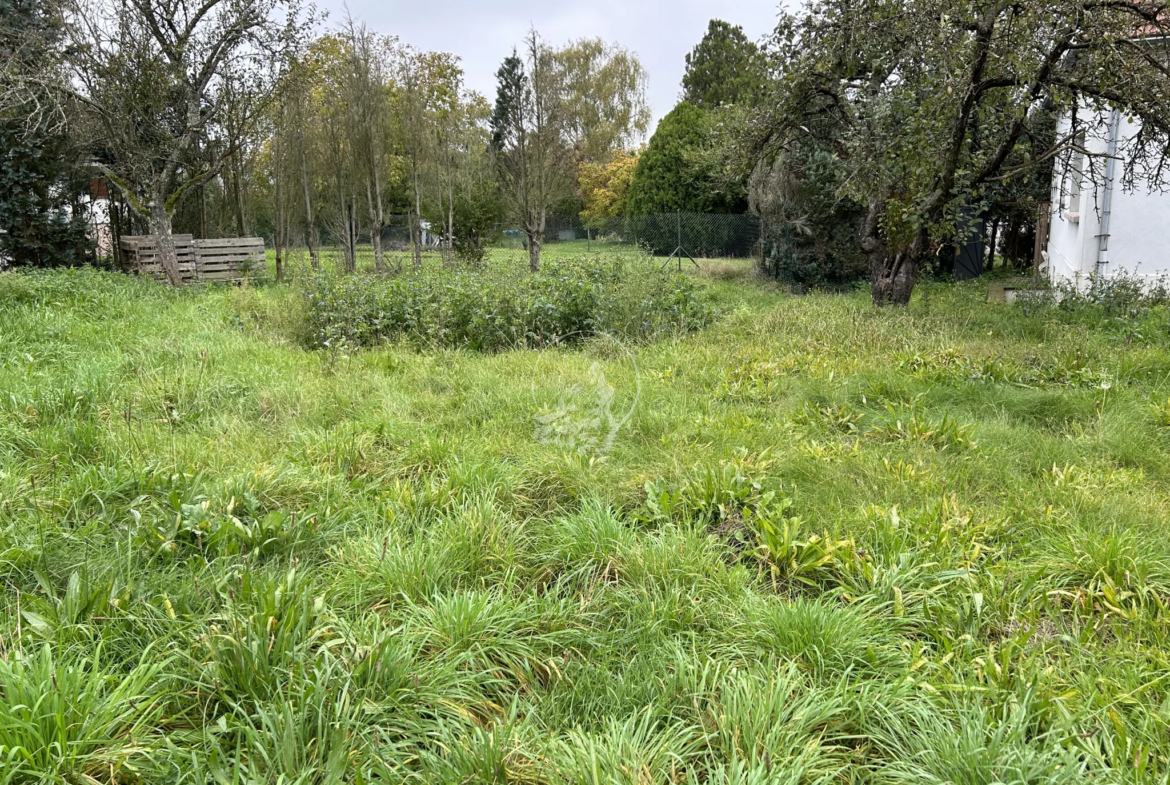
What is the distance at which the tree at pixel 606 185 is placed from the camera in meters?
33.1

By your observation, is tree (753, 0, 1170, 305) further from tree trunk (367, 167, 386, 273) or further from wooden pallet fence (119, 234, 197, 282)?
wooden pallet fence (119, 234, 197, 282)

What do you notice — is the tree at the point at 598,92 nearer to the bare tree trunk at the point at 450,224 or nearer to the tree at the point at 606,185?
the tree at the point at 606,185

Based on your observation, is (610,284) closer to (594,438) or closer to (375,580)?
(594,438)

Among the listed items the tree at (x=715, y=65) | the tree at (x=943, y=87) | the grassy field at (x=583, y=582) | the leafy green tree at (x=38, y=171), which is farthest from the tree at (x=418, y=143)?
the tree at (x=715, y=65)

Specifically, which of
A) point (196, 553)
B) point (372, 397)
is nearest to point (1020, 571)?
point (196, 553)

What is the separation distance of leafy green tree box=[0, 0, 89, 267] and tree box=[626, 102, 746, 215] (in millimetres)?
17631

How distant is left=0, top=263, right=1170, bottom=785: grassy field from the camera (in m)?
1.65

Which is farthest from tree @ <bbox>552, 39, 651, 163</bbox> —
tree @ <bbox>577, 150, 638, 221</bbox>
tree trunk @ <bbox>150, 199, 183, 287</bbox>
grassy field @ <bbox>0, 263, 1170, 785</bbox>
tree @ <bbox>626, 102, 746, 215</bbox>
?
grassy field @ <bbox>0, 263, 1170, 785</bbox>

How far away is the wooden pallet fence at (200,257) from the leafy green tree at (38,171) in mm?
1223

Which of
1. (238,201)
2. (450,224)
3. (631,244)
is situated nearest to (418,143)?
(450,224)

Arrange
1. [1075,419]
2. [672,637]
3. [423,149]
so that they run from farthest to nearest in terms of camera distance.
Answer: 1. [423,149]
2. [1075,419]
3. [672,637]

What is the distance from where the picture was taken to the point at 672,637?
2168mm

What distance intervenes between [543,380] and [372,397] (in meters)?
1.25

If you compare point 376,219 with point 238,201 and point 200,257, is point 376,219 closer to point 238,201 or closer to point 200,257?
point 200,257
